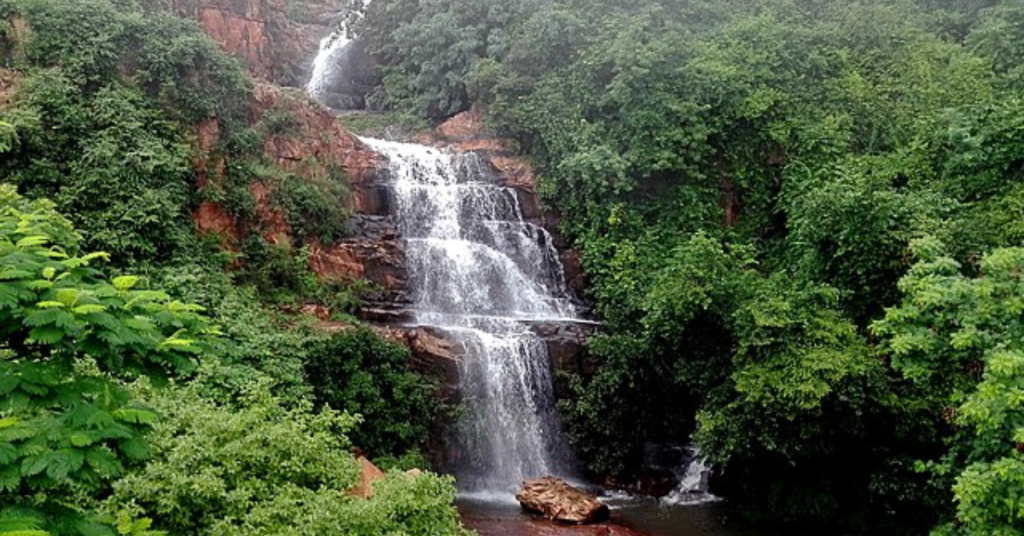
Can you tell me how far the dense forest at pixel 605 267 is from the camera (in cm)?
519

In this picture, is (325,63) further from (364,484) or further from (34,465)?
(34,465)

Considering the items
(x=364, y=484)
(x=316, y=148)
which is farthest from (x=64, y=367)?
(x=316, y=148)

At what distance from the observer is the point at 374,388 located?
46.0ft

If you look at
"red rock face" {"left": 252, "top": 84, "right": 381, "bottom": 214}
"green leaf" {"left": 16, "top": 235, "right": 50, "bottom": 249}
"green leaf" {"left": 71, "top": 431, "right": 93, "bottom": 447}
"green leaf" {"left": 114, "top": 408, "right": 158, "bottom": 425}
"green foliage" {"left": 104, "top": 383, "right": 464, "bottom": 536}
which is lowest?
"green foliage" {"left": 104, "top": 383, "right": 464, "bottom": 536}

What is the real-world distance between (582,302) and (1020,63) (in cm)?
1241

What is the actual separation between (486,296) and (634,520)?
727 cm

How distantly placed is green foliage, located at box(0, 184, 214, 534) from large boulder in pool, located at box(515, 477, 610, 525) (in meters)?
9.84

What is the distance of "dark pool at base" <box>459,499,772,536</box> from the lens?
1280 centimetres

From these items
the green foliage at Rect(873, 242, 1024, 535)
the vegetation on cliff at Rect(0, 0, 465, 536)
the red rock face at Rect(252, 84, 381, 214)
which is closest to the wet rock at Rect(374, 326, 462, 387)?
the vegetation on cliff at Rect(0, 0, 465, 536)

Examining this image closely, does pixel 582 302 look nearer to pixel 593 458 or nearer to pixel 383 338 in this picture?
pixel 593 458

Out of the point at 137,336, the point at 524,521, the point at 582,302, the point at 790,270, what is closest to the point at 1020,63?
the point at 790,270

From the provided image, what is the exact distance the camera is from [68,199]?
14039mm

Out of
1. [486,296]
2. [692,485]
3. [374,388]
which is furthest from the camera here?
[486,296]

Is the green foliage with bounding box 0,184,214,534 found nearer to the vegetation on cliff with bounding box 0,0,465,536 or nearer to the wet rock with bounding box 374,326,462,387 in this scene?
the vegetation on cliff with bounding box 0,0,465,536
